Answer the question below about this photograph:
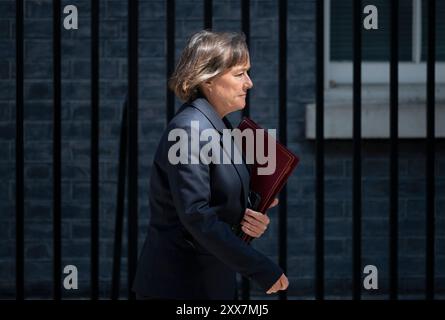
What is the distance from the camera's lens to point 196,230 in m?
3.52

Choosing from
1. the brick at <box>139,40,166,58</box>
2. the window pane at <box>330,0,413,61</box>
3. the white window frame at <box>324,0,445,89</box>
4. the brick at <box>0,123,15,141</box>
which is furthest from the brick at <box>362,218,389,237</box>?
the brick at <box>0,123,15,141</box>

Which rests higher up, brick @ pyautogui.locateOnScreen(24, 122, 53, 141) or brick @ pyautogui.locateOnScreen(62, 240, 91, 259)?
brick @ pyautogui.locateOnScreen(24, 122, 53, 141)

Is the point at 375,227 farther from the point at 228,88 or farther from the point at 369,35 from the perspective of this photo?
the point at 228,88

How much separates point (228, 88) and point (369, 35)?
146 inches

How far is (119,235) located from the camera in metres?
5.07

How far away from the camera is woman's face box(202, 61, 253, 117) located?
3.67 meters

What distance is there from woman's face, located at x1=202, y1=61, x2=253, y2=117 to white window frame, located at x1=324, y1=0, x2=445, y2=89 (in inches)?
136

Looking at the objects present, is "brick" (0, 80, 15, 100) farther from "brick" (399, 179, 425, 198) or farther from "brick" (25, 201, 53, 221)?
"brick" (399, 179, 425, 198)

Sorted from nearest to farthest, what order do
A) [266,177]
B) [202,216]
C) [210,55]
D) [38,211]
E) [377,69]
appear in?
[202,216], [210,55], [266,177], [38,211], [377,69]

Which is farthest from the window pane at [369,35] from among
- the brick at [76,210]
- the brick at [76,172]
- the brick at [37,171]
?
the brick at [37,171]

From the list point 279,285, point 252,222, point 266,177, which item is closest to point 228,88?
point 266,177

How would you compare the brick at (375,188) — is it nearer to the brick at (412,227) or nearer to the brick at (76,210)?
the brick at (412,227)

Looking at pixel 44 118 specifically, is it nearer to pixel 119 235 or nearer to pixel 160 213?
pixel 119 235

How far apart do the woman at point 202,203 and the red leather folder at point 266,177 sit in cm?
6
